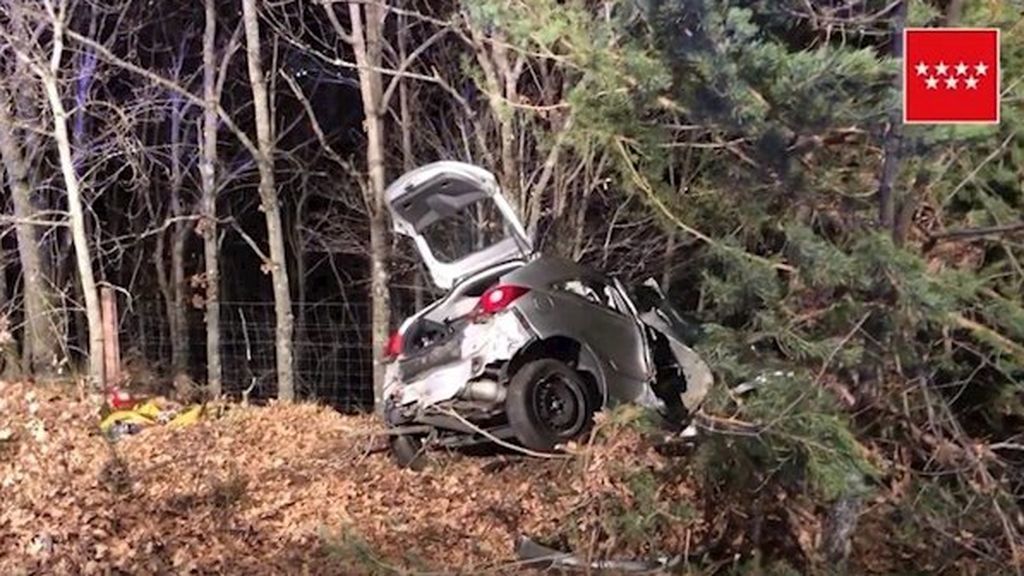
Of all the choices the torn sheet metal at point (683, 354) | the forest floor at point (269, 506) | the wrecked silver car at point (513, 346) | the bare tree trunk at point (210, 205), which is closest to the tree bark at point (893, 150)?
the forest floor at point (269, 506)

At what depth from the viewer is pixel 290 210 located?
973 inches

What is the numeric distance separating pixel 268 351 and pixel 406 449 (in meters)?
11.0

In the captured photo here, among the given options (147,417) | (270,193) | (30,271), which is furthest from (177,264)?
(147,417)

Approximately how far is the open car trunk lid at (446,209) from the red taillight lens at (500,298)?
0.52 meters

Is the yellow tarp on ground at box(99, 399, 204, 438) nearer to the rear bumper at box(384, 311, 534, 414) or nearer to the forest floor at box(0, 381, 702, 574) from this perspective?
the forest floor at box(0, 381, 702, 574)

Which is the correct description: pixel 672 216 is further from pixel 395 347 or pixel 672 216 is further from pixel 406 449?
pixel 406 449

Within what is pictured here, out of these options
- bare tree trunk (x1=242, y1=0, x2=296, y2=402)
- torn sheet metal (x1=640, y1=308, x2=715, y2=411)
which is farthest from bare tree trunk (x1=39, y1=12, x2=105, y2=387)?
torn sheet metal (x1=640, y1=308, x2=715, y2=411)

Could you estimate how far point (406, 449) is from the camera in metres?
9.05

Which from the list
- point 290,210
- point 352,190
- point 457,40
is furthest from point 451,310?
point 290,210

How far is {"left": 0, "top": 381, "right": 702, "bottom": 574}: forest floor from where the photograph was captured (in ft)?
19.6

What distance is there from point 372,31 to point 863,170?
913 centimetres

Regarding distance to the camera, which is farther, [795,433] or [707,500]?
[707,500]

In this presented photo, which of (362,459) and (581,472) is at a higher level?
(581,472)

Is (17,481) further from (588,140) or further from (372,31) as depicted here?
(372,31)
